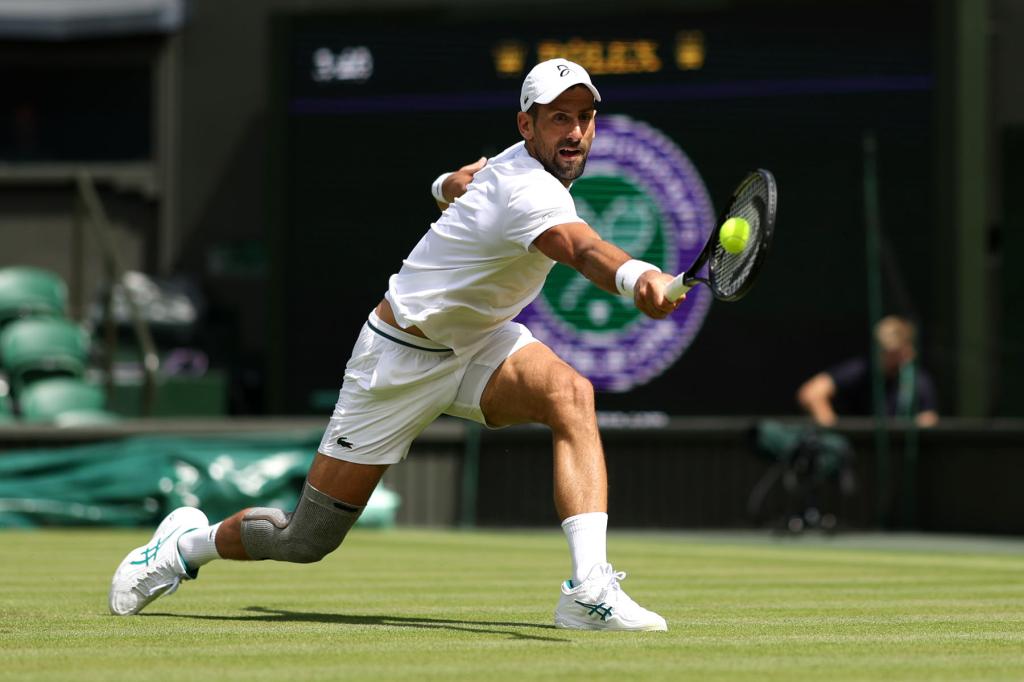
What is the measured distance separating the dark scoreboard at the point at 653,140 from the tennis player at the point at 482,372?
9.17m

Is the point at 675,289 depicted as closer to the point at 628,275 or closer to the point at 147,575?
the point at 628,275

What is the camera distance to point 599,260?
6285 mm

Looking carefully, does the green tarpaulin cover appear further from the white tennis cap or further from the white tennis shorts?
the white tennis cap

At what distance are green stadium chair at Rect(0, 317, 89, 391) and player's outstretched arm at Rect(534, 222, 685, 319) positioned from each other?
39.8ft

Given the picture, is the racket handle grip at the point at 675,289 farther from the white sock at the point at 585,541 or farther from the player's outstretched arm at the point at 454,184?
the player's outstretched arm at the point at 454,184

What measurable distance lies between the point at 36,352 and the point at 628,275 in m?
12.6

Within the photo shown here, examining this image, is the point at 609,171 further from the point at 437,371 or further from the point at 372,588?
the point at 437,371

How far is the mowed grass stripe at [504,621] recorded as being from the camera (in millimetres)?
5453

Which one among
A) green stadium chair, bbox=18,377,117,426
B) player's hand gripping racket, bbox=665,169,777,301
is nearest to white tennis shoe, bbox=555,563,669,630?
player's hand gripping racket, bbox=665,169,777,301

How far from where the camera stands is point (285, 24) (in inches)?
696

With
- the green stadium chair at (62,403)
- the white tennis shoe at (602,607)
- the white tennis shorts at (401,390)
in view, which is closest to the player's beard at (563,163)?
the white tennis shorts at (401,390)

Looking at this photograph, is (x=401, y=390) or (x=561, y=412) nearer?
(x=561, y=412)

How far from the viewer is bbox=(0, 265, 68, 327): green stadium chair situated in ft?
61.6

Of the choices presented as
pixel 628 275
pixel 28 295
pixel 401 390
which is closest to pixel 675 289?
pixel 628 275
